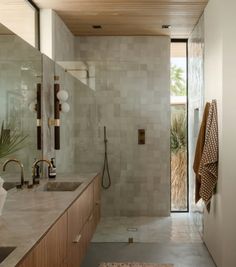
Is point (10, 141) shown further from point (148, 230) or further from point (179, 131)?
point (179, 131)

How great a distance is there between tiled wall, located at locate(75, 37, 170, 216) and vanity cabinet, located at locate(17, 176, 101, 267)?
1420 millimetres

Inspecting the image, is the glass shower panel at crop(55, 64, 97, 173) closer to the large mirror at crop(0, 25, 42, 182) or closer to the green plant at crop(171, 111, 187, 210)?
the large mirror at crop(0, 25, 42, 182)

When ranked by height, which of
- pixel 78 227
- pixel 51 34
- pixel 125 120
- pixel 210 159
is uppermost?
pixel 51 34

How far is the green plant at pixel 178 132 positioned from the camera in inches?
227

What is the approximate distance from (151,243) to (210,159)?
55.5 inches

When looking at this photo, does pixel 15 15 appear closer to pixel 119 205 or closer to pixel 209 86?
pixel 209 86

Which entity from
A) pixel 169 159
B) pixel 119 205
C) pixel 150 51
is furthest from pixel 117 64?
pixel 119 205

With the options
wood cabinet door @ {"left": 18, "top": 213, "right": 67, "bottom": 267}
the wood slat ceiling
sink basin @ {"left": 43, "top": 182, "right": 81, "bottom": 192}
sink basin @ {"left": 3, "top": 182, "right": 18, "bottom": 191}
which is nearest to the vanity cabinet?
wood cabinet door @ {"left": 18, "top": 213, "right": 67, "bottom": 267}

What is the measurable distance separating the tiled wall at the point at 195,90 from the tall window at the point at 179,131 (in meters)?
0.16

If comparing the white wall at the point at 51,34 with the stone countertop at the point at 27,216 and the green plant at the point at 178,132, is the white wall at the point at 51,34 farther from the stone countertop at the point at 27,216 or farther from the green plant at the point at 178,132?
the green plant at the point at 178,132

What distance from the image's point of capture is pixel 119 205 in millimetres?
5141

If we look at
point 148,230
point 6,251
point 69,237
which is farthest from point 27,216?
point 148,230

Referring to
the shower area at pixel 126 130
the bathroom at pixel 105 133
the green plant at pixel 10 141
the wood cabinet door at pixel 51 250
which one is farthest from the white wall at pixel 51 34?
the wood cabinet door at pixel 51 250

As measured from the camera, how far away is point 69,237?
7.77 ft
